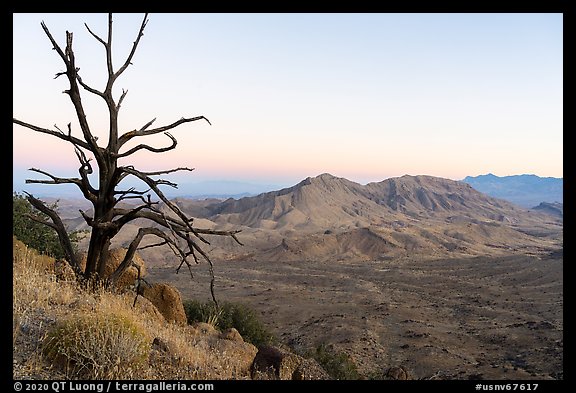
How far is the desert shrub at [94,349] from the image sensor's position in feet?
15.2

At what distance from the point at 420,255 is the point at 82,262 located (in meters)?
54.2

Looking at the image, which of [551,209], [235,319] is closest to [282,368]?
[235,319]

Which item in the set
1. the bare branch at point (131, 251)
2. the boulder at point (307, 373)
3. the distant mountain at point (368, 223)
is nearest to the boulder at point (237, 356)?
the boulder at point (307, 373)

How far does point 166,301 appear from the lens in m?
11.5

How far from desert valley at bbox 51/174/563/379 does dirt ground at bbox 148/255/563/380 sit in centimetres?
8

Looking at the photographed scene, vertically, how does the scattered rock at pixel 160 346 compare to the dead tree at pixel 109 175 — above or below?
below

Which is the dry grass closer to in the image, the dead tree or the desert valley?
the dead tree

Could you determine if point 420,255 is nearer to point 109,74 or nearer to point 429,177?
point 109,74

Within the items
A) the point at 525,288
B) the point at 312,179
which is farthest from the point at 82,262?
the point at 312,179

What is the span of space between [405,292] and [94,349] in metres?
33.9

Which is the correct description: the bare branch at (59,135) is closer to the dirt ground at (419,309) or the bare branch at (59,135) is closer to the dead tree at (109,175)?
the dead tree at (109,175)

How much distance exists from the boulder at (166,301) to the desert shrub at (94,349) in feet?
20.7

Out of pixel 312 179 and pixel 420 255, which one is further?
pixel 312 179
